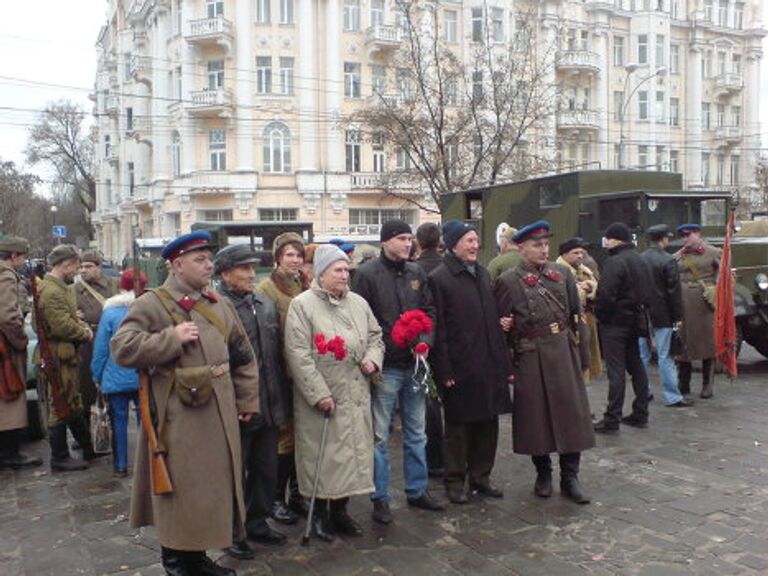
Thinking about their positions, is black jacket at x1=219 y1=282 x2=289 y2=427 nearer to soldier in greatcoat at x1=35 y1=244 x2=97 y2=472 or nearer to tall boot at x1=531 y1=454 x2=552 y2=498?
tall boot at x1=531 y1=454 x2=552 y2=498

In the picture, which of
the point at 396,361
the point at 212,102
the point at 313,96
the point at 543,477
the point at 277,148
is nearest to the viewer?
the point at 396,361

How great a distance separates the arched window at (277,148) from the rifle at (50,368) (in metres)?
30.3

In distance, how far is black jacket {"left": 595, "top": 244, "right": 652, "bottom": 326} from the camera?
23.2 ft

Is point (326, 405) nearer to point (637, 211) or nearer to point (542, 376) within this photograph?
point (542, 376)

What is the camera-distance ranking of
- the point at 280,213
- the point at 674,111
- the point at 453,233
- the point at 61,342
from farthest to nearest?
the point at 674,111, the point at 280,213, the point at 61,342, the point at 453,233

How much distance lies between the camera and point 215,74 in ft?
118

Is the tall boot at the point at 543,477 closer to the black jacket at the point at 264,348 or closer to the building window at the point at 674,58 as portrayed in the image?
the black jacket at the point at 264,348

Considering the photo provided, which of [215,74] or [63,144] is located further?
[63,144]

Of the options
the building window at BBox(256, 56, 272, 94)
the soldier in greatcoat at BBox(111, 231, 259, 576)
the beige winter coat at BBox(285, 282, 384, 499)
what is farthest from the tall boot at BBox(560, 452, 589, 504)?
the building window at BBox(256, 56, 272, 94)

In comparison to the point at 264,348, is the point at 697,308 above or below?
below

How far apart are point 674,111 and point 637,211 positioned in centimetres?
4141

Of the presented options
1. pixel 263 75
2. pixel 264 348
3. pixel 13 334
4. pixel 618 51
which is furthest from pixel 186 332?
pixel 618 51

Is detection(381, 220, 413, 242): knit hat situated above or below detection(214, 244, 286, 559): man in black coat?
above

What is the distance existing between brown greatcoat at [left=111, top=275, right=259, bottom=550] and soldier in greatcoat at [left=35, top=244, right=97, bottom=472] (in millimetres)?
2819
